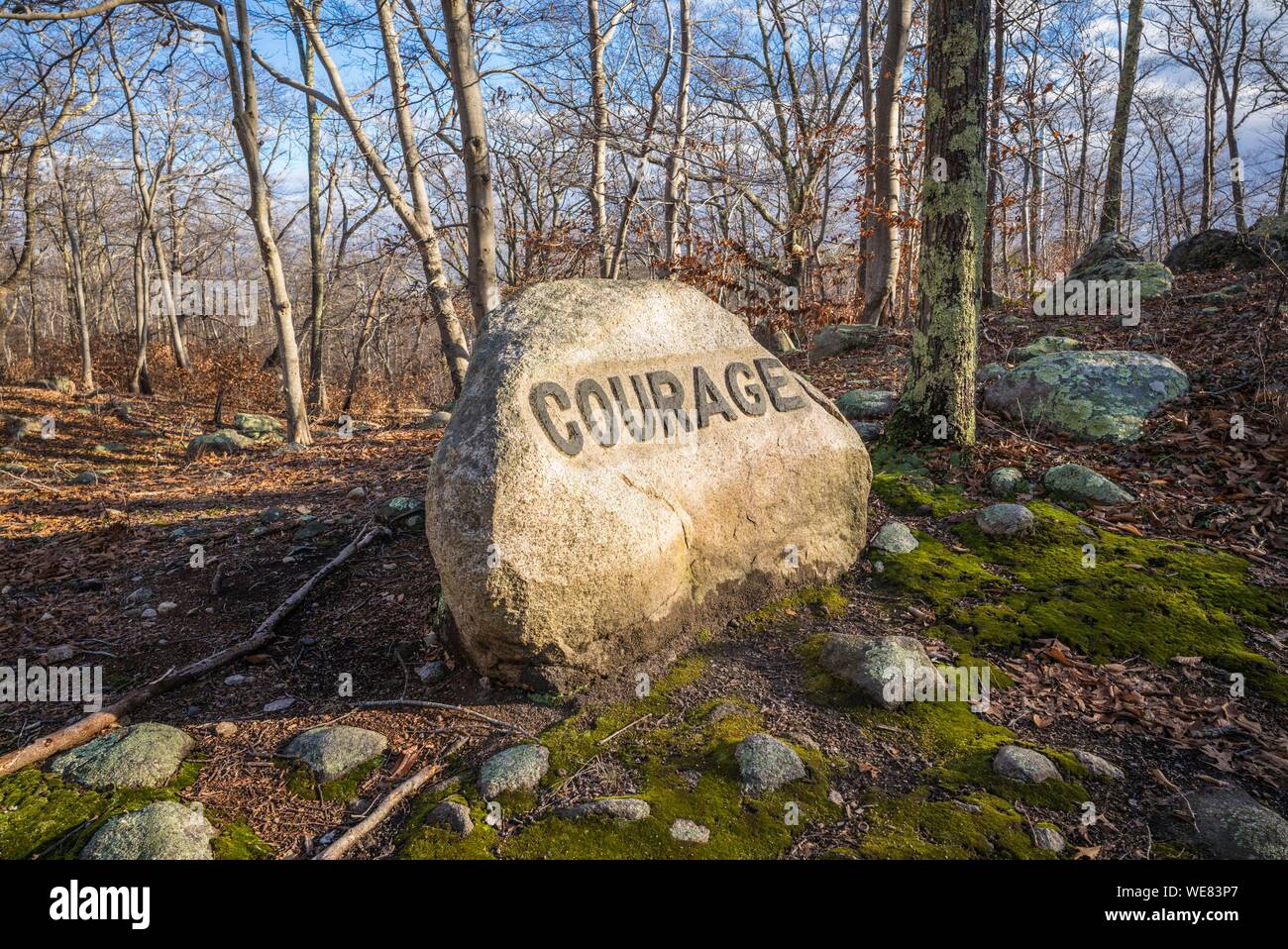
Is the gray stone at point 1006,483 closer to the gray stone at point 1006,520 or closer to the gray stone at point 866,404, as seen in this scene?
the gray stone at point 1006,520

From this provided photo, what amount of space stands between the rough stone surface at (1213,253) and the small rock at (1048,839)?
13.9 m

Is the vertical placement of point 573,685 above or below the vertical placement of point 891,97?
below

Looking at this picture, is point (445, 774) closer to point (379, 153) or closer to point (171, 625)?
point (171, 625)

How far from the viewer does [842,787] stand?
2.79m

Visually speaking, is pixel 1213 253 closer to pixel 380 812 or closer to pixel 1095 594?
A: pixel 1095 594

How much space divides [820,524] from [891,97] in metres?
8.61

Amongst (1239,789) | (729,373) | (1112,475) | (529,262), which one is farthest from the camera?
(529,262)

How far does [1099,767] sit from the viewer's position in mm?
2889

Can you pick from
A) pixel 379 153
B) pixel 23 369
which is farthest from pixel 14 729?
pixel 23 369

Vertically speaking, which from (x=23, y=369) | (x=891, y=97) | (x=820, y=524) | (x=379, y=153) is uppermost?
(x=891, y=97)

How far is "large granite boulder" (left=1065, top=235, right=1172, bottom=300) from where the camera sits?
1042 cm

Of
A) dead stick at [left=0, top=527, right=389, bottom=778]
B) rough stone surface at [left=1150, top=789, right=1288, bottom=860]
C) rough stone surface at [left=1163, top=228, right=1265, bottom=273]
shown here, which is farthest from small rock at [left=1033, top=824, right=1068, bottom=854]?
rough stone surface at [left=1163, top=228, right=1265, bottom=273]
